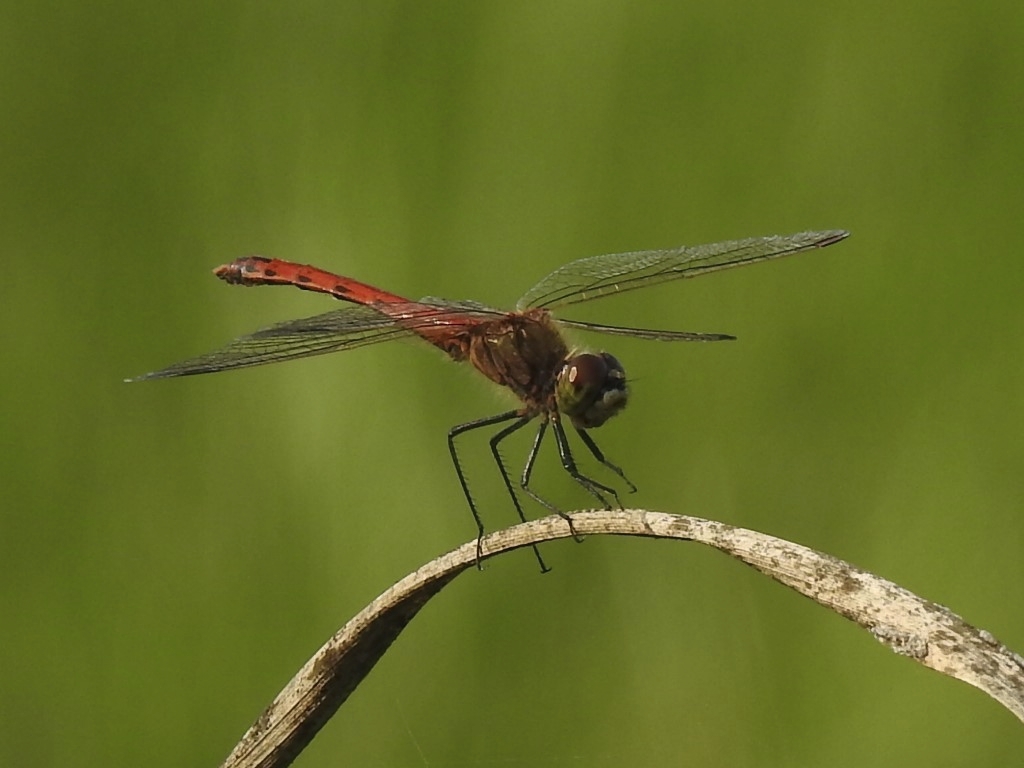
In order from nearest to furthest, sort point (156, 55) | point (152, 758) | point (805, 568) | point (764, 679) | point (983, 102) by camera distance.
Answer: point (805, 568), point (764, 679), point (152, 758), point (983, 102), point (156, 55)

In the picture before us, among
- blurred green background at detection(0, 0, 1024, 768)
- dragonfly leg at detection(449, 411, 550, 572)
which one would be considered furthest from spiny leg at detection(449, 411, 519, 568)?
blurred green background at detection(0, 0, 1024, 768)

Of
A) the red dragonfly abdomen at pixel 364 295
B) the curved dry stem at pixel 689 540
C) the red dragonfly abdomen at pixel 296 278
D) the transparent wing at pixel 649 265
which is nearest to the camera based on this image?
the curved dry stem at pixel 689 540

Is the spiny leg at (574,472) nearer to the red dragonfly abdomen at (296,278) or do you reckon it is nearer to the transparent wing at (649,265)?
the transparent wing at (649,265)

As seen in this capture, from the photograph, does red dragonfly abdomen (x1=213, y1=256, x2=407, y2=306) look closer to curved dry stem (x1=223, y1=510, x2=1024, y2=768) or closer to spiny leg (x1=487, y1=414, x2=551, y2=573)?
spiny leg (x1=487, y1=414, x2=551, y2=573)

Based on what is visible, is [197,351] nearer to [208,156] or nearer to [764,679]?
[208,156]

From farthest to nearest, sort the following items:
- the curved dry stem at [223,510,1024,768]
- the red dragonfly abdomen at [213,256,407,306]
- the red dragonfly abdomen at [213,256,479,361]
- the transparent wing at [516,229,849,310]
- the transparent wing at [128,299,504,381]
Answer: the red dragonfly abdomen at [213,256,407,306] < the red dragonfly abdomen at [213,256,479,361] < the transparent wing at [128,299,504,381] < the transparent wing at [516,229,849,310] < the curved dry stem at [223,510,1024,768]

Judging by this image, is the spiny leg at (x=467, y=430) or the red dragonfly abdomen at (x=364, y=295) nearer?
the spiny leg at (x=467, y=430)

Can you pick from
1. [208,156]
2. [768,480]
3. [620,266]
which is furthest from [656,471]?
[208,156]

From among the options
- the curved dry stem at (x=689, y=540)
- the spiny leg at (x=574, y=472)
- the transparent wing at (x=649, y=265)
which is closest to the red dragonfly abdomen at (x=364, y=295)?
the transparent wing at (x=649, y=265)
